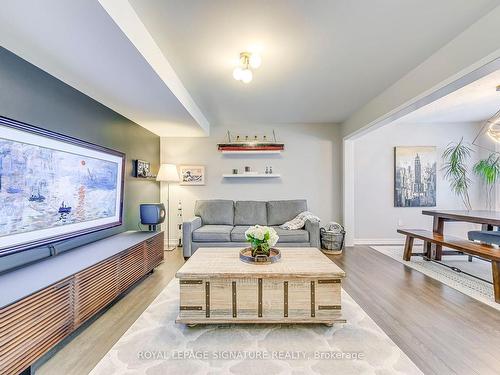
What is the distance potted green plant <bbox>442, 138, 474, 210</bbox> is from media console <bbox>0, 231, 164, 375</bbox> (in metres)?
5.78

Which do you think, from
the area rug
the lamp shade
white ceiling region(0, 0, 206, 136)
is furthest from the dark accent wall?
the area rug

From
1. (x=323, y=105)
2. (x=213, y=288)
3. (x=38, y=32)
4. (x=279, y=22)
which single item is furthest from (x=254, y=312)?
(x=323, y=105)

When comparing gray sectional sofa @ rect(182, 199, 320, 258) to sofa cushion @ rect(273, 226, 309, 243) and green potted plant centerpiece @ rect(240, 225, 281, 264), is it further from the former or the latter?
green potted plant centerpiece @ rect(240, 225, 281, 264)

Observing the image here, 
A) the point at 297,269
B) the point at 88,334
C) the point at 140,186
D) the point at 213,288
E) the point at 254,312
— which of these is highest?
the point at 140,186

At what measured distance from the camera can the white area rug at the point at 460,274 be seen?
103 inches

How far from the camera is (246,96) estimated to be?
3.47m

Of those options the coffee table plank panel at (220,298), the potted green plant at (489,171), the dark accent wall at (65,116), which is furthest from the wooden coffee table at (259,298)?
the potted green plant at (489,171)

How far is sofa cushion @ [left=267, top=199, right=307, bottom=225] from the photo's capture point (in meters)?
4.48

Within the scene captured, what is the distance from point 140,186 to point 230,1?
3.23 m

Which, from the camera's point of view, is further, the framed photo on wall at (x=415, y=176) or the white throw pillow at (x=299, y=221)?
the framed photo on wall at (x=415, y=176)

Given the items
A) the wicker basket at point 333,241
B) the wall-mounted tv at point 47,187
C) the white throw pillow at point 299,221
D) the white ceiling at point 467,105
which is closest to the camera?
the wall-mounted tv at point 47,187

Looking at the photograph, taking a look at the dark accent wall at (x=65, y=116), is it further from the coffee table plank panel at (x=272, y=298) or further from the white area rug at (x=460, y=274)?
the white area rug at (x=460, y=274)

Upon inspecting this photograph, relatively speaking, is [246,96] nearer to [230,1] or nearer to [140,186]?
[230,1]

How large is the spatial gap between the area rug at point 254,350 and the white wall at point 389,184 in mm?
3263
